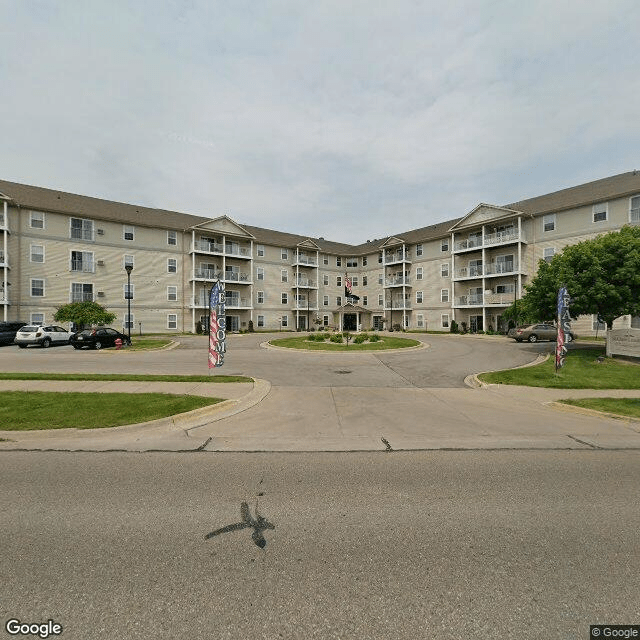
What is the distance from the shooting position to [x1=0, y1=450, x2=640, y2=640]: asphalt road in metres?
2.35

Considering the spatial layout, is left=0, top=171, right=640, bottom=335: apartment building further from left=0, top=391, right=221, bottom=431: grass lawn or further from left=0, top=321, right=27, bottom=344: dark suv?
left=0, top=391, right=221, bottom=431: grass lawn

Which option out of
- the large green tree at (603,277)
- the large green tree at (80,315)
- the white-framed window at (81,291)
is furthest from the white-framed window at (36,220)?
the large green tree at (603,277)

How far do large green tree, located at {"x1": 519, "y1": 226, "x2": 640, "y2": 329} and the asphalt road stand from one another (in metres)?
15.0

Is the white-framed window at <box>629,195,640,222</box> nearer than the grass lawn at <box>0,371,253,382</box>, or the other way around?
the grass lawn at <box>0,371,253,382</box>

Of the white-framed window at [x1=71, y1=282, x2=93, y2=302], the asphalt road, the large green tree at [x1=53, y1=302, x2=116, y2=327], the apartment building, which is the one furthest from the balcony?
the asphalt road

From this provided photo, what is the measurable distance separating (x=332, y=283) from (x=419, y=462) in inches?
1914

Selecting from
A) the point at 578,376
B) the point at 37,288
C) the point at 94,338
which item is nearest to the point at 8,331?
the point at 94,338

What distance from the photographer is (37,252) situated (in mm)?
31328

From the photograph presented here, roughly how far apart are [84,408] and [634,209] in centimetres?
4083

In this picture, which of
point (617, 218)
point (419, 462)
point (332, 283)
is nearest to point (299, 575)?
point (419, 462)

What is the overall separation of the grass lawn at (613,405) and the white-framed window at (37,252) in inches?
1629

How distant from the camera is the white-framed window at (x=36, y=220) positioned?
31188mm

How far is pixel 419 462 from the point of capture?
519 centimetres

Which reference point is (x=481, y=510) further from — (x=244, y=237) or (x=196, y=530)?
(x=244, y=237)
